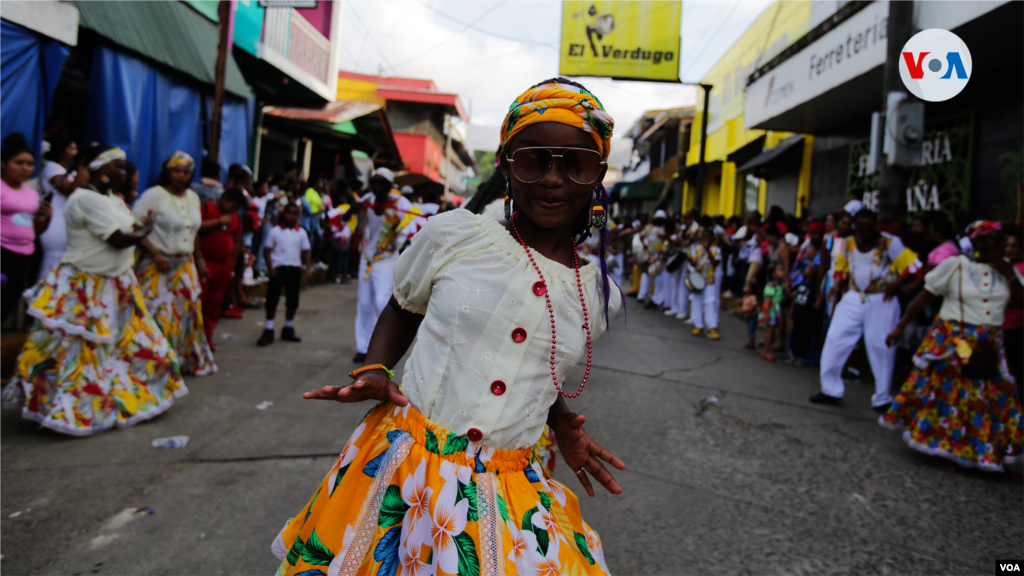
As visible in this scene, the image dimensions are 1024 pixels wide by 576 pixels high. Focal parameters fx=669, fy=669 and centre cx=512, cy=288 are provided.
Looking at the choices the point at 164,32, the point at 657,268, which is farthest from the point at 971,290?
the point at 164,32

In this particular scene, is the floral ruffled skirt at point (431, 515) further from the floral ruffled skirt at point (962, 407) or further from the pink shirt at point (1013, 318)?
the pink shirt at point (1013, 318)

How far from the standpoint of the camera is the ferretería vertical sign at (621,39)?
45.7ft

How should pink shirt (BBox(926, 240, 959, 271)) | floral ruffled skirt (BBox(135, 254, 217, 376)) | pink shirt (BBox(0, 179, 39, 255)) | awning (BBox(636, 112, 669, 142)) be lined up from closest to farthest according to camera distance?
pink shirt (BBox(0, 179, 39, 255)), floral ruffled skirt (BBox(135, 254, 217, 376)), pink shirt (BBox(926, 240, 959, 271)), awning (BBox(636, 112, 669, 142))

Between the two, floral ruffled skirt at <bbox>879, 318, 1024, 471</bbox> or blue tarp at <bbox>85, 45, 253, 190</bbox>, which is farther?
blue tarp at <bbox>85, 45, 253, 190</bbox>

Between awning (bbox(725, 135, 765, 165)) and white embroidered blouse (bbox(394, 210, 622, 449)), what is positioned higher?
awning (bbox(725, 135, 765, 165))

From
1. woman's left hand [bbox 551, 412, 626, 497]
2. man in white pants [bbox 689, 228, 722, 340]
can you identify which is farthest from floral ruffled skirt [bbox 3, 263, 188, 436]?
man in white pants [bbox 689, 228, 722, 340]

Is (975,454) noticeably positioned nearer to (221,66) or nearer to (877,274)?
(877,274)

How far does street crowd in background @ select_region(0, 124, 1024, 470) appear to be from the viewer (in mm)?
4168

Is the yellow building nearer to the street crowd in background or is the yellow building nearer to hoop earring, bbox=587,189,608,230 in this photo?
the street crowd in background

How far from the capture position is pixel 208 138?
9242 millimetres

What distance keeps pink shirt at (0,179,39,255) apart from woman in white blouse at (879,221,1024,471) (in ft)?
20.6

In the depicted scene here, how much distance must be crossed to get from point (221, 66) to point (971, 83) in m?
9.58

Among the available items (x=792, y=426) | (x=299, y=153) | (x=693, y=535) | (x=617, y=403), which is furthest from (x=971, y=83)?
(x=299, y=153)

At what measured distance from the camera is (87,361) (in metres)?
4.10
